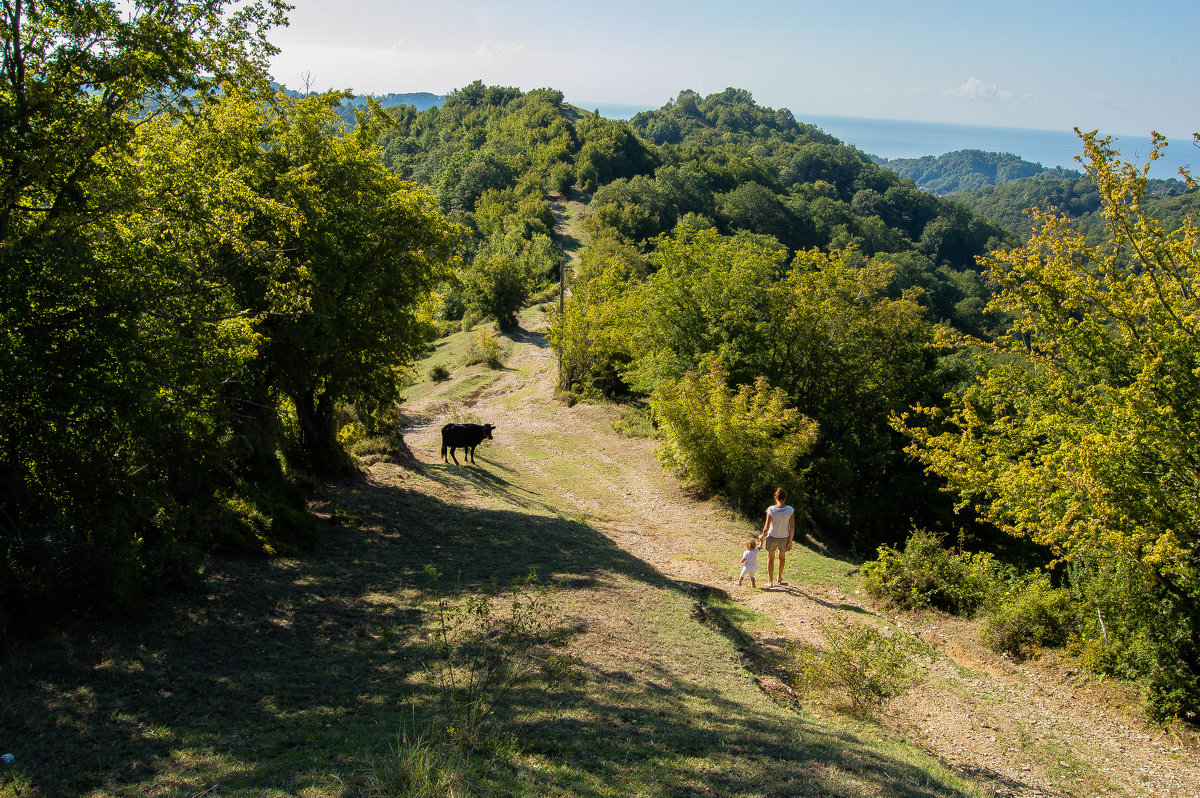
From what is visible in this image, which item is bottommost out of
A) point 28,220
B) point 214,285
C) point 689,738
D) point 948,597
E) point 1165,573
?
point 948,597

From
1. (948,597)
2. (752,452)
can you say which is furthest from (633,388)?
(948,597)

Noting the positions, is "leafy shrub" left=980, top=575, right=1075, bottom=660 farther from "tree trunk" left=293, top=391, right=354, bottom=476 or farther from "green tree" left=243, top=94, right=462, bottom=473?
"tree trunk" left=293, top=391, right=354, bottom=476

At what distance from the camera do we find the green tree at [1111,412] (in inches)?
367

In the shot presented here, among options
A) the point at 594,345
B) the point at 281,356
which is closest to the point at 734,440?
the point at 281,356

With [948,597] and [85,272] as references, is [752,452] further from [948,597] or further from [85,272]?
[85,272]

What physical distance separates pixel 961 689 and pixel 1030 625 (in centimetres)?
238

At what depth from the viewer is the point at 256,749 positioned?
5.04 metres

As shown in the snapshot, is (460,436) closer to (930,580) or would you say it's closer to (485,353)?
(930,580)

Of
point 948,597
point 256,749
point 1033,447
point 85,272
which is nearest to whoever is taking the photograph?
point 256,749

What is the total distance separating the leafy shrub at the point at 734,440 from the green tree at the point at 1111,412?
474 centimetres

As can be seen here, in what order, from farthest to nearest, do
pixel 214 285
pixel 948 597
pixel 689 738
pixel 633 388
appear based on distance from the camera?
pixel 633 388
pixel 948 597
pixel 214 285
pixel 689 738

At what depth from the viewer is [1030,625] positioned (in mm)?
→ 10602

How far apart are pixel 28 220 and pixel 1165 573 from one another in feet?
52.4

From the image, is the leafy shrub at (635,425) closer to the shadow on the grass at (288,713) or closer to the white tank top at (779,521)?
the white tank top at (779,521)
